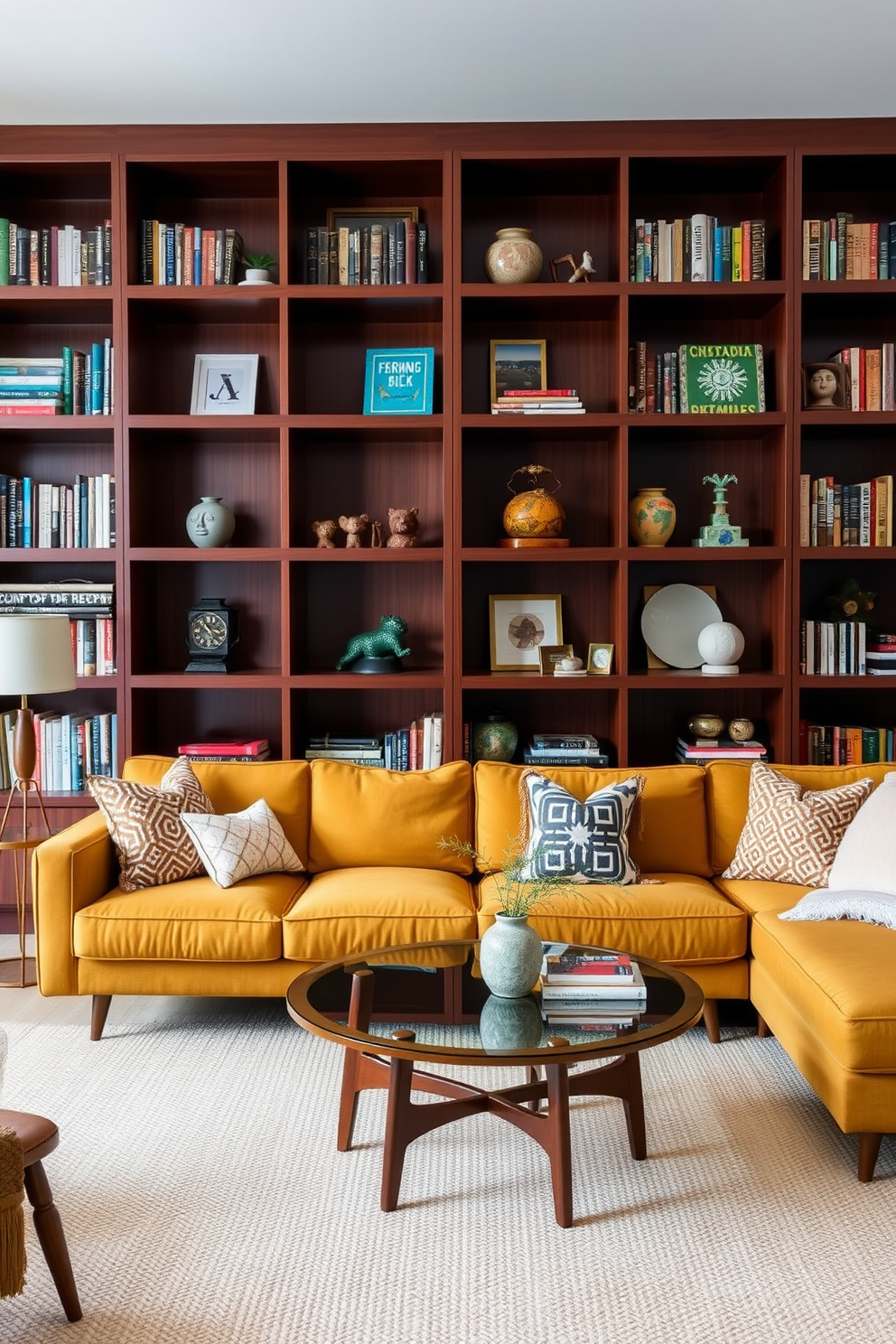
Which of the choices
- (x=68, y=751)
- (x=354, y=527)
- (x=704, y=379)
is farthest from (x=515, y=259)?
(x=68, y=751)

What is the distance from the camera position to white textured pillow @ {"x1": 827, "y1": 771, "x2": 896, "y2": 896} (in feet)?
9.64

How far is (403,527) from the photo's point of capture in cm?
404

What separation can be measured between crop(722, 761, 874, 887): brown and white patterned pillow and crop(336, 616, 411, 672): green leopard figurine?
1409mm

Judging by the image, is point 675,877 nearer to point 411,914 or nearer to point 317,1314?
point 411,914

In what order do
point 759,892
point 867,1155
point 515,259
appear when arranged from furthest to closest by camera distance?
point 515,259 → point 759,892 → point 867,1155

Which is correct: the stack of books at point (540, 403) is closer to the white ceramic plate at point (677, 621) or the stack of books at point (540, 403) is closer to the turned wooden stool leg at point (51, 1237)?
the white ceramic plate at point (677, 621)

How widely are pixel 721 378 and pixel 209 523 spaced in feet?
6.56

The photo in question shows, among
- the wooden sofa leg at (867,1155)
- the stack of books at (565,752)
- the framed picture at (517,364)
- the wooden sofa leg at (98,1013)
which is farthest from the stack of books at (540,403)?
the wooden sofa leg at (867,1155)

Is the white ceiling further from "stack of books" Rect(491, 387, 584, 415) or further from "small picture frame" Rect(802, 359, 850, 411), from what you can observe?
"stack of books" Rect(491, 387, 584, 415)

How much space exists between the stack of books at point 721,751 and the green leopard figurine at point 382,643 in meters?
1.13

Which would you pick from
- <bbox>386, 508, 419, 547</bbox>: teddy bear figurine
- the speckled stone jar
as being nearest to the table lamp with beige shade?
<bbox>386, 508, 419, 547</bbox>: teddy bear figurine

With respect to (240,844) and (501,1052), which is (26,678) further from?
(501,1052)

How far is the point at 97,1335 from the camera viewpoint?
6.10 ft

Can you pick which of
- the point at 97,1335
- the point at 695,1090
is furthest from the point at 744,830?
the point at 97,1335
